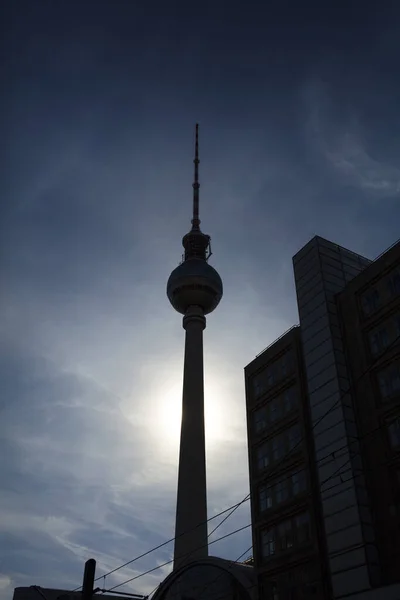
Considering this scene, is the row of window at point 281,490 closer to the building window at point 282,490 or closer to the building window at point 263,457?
the building window at point 282,490

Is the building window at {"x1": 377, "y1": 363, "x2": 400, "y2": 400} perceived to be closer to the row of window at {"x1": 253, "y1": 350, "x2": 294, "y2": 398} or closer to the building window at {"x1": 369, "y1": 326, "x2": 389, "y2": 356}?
the building window at {"x1": 369, "y1": 326, "x2": 389, "y2": 356}

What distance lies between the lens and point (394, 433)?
120 feet

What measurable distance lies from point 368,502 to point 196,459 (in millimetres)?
46222

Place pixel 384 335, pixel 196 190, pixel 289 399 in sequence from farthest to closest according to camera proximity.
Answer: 1. pixel 196 190
2. pixel 289 399
3. pixel 384 335

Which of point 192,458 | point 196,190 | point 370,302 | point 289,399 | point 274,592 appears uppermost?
point 196,190

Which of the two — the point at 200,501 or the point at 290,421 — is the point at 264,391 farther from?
the point at 200,501

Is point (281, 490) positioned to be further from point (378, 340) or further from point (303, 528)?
point (378, 340)

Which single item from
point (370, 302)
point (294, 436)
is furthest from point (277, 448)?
point (370, 302)

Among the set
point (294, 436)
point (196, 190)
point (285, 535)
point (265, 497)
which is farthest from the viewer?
point (196, 190)

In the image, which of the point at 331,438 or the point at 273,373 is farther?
the point at 273,373

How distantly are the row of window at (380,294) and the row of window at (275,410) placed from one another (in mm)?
9277

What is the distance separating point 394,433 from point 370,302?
10.1 metres

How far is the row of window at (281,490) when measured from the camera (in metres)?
42.7

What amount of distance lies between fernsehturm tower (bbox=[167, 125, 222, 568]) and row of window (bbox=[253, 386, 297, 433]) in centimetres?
2654
